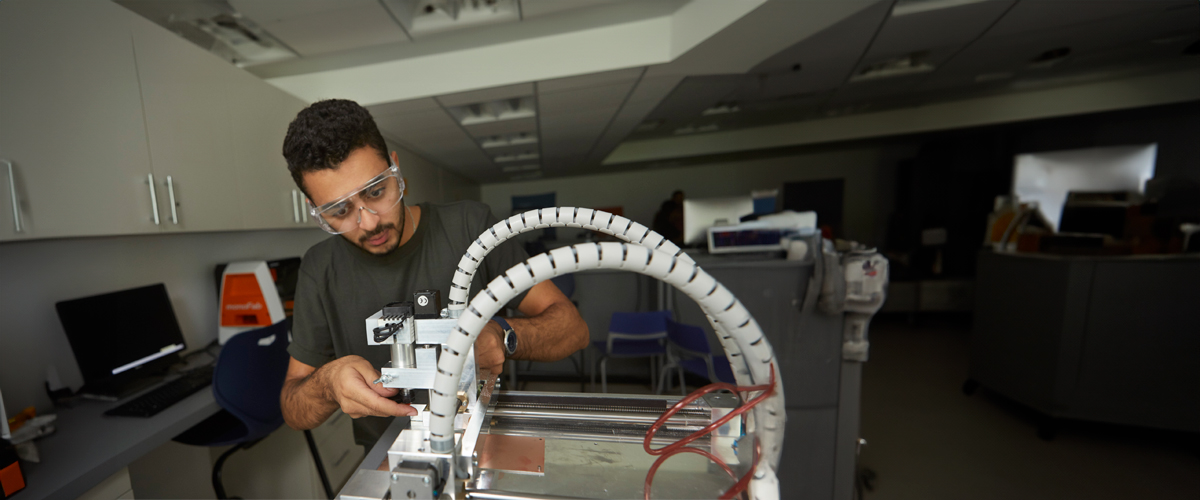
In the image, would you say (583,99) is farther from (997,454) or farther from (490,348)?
(997,454)

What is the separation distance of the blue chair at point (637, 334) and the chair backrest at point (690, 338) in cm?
14

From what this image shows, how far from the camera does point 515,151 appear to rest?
4180 mm

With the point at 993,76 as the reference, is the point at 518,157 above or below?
below

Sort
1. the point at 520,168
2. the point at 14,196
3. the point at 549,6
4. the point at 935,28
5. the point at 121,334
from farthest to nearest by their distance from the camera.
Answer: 1. the point at 520,168
2. the point at 935,28
3. the point at 549,6
4. the point at 121,334
5. the point at 14,196

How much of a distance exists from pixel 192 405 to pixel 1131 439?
4904 millimetres

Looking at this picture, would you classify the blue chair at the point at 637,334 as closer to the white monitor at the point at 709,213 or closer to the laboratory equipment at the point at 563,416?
the white monitor at the point at 709,213

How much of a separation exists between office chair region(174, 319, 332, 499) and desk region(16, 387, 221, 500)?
11cm

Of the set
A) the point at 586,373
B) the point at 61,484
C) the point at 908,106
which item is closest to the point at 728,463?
the point at 61,484

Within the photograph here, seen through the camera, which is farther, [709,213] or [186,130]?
[709,213]

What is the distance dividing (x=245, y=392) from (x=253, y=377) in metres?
0.06

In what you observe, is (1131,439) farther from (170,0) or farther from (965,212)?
(170,0)

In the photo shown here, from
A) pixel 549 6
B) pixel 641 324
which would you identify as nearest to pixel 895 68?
pixel 549 6

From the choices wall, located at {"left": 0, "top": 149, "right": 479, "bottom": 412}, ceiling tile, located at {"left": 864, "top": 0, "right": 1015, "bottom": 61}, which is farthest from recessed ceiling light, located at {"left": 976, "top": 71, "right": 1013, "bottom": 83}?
wall, located at {"left": 0, "top": 149, "right": 479, "bottom": 412}

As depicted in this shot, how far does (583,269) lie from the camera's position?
13.9 inches
